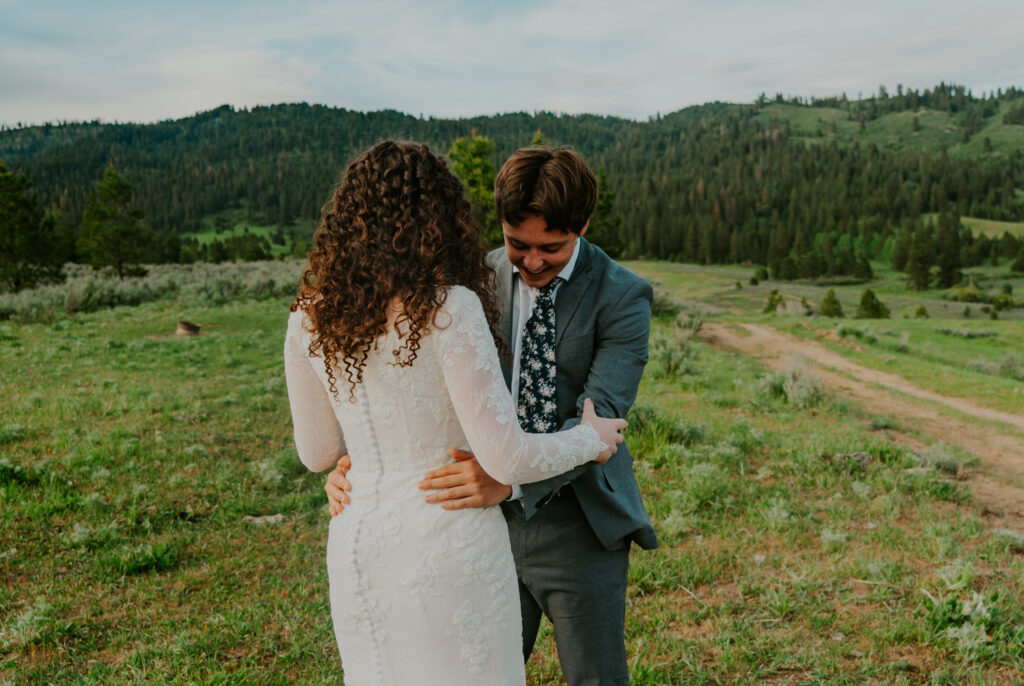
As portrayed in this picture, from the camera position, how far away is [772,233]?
10469cm

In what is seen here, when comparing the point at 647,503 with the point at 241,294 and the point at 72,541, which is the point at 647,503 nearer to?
the point at 72,541

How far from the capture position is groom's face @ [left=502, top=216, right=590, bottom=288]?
2145 millimetres

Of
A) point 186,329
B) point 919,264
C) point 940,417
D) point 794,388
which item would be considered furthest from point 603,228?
point 919,264

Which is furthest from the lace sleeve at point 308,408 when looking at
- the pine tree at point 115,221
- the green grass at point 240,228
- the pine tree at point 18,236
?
the green grass at point 240,228

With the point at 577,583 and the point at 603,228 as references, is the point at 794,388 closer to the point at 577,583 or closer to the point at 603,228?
the point at 577,583

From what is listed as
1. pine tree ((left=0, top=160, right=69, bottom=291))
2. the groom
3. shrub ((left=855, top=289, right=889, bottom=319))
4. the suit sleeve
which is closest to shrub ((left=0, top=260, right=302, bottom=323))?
pine tree ((left=0, top=160, right=69, bottom=291))

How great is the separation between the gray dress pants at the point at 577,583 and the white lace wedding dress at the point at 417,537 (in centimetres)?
37

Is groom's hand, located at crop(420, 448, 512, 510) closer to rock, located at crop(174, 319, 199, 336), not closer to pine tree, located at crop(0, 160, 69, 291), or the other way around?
rock, located at crop(174, 319, 199, 336)

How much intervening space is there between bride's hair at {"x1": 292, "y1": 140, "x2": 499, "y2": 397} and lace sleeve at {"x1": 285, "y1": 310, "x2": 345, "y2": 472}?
11cm

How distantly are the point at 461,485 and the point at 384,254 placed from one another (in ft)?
2.39

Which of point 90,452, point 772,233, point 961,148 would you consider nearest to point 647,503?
point 90,452

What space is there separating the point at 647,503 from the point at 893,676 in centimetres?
270

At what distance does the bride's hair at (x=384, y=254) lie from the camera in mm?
1764

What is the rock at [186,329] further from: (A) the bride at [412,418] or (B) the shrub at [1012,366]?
(B) the shrub at [1012,366]
